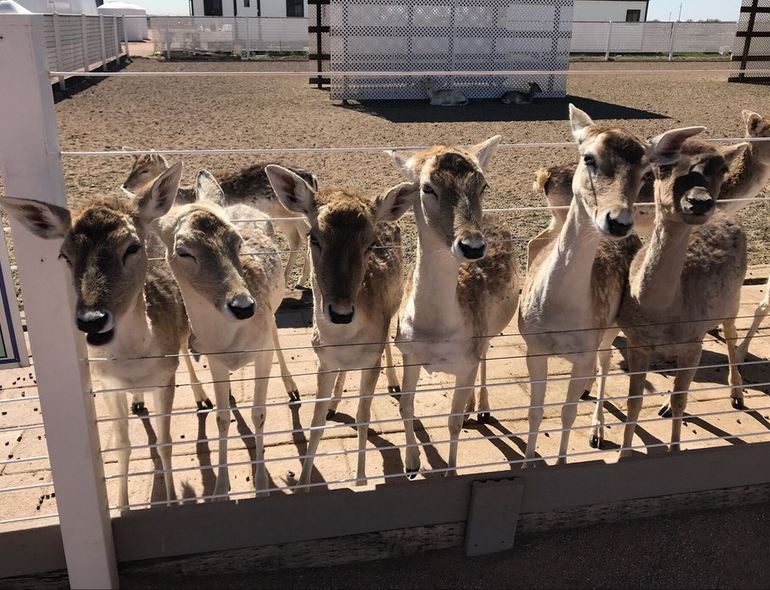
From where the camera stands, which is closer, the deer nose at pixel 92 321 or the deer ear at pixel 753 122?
the deer nose at pixel 92 321

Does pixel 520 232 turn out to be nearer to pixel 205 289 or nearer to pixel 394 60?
pixel 205 289

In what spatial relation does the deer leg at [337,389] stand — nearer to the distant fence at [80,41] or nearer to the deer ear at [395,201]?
the deer ear at [395,201]

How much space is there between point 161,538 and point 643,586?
2.57 metres

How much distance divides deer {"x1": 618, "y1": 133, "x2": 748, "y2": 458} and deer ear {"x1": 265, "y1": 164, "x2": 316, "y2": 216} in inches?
79.9

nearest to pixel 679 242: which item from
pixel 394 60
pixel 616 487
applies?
pixel 616 487

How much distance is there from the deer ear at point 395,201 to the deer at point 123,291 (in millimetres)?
1083

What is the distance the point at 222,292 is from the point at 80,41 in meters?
28.1

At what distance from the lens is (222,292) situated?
11.4ft

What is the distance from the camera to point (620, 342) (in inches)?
255

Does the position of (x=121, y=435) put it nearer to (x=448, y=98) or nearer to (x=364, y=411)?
(x=364, y=411)

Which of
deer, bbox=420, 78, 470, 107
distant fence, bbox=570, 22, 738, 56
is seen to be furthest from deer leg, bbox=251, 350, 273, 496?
distant fence, bbox=570, 22, 738, 56

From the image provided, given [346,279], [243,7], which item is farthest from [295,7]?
[346,279]

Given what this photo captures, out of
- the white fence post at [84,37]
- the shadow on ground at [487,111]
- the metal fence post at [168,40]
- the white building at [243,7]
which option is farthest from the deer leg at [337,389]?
the white building at [243,7]

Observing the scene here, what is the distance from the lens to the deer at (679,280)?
408 centimetres
